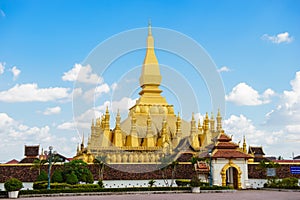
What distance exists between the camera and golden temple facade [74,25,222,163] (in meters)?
38.1

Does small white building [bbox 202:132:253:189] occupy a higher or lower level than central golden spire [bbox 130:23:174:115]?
lower

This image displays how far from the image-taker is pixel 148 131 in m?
40.7

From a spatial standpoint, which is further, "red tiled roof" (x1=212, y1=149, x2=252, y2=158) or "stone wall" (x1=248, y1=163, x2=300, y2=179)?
"stone wall" (x1=248, y1=163, x2=300, y2=179)

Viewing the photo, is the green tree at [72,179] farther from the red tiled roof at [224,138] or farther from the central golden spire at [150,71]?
the central golden spire at [150,71]

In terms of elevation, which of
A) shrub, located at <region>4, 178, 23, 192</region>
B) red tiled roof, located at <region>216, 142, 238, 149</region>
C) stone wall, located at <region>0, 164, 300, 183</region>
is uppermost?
red tiled roof, located at <region>216, 142, 238, 149</region>

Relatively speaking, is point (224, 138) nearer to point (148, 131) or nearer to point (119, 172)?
point (119, 172)

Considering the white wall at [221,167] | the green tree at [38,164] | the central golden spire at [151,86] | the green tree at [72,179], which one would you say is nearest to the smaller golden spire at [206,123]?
the central golden spire at [151,86]

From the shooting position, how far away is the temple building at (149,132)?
125ft

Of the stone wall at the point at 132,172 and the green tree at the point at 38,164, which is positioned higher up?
the green tree at the point at 38,164

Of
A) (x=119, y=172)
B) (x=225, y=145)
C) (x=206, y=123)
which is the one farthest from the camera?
(x=206, y=123)

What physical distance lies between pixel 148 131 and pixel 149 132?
0.50 ft

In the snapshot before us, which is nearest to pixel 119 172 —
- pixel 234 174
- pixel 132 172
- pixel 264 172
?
pixel 132 172

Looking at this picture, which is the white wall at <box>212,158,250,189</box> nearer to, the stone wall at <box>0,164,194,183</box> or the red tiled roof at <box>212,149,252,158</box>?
the red tiled roof at <box>212,149,252,158</box>

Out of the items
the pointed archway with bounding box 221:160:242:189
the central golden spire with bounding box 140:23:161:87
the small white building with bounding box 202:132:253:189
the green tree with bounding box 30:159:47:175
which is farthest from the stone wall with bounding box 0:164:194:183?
the central golden spire with bounding box 140:23:161:87
